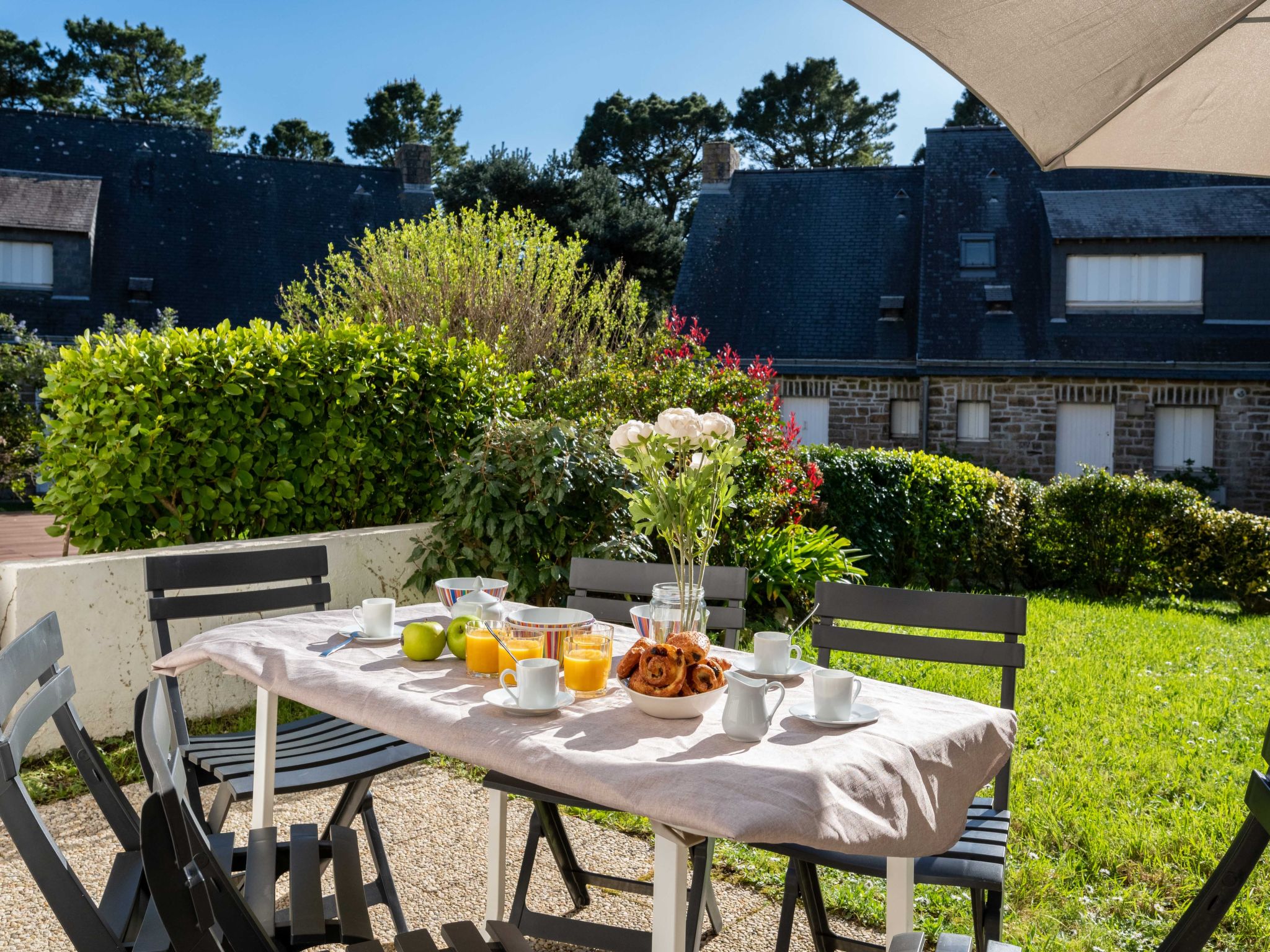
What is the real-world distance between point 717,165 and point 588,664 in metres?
18.8

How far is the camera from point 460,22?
23.5 meters

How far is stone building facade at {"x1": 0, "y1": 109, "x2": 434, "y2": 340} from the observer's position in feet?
58.3

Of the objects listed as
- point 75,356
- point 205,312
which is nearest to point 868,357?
point 205,312

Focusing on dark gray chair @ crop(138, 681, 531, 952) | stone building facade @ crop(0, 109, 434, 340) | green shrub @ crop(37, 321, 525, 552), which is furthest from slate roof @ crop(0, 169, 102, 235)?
dark gray chair @ crop(138, 681, 531, 952)

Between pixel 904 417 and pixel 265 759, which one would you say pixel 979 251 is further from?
pixel 265 759

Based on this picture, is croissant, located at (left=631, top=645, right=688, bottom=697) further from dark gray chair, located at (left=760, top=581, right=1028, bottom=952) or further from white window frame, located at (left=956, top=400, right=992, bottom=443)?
white window frame, located at (left=956, top=400, right=992, bottom=443)

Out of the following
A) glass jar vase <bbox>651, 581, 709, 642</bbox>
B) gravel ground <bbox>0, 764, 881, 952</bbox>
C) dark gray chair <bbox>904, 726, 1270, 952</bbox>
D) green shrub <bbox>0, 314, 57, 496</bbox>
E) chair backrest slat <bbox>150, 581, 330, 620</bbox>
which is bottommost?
gravel ground <bbox>0, 764, 881, 952</bbox>

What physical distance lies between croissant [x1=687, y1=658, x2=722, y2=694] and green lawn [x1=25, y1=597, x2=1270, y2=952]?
4.61 ft

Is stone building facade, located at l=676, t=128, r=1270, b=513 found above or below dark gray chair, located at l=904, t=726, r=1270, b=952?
above

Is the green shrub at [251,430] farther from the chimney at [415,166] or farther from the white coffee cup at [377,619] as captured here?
the chimney at [415,166]

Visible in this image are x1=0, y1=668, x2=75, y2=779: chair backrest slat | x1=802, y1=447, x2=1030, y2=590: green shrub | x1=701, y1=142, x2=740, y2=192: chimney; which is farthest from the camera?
x1=701, y1=142, x2=740, y2=192: chimney

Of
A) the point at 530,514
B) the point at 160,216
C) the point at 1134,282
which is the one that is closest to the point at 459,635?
the point at 530,514

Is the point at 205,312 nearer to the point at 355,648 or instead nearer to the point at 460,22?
the point at 460,22

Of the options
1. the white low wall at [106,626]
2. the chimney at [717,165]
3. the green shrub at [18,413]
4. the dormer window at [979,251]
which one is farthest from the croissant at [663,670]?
the chimney at [717,165]
